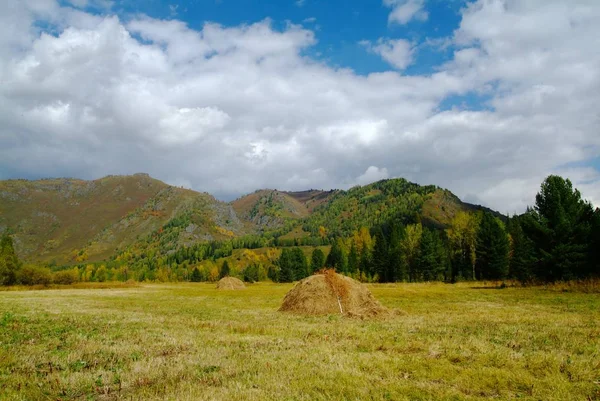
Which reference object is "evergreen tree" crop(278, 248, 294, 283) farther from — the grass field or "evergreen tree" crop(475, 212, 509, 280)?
the grass field

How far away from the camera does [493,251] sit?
93938mm

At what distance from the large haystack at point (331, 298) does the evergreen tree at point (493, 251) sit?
8006 centimetres

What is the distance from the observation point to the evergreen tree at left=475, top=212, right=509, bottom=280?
9350 centimetres

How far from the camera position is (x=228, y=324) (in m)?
20.4

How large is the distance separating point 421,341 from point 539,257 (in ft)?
178

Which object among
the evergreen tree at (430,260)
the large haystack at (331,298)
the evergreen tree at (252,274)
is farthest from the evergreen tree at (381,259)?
the large haystack at (331,298)

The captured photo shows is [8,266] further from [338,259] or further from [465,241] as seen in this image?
[465,241]

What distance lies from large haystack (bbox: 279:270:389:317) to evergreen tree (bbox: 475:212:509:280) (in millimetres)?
80062

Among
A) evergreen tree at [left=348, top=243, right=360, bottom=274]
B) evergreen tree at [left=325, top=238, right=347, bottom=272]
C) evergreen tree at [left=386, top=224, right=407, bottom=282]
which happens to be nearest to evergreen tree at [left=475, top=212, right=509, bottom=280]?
evergreen tree at [left=386, top=224, right=407, bottom=282]

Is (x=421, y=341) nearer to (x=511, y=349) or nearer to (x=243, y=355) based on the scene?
(x=511, y=349)

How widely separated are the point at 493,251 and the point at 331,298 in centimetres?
8234

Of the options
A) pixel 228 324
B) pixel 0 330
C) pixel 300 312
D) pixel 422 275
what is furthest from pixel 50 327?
pixel 422 275

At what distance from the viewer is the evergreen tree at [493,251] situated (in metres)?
93.5

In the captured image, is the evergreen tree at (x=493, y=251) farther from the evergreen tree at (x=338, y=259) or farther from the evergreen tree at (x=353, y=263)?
the evergreen tree at (x=338, y=259)
